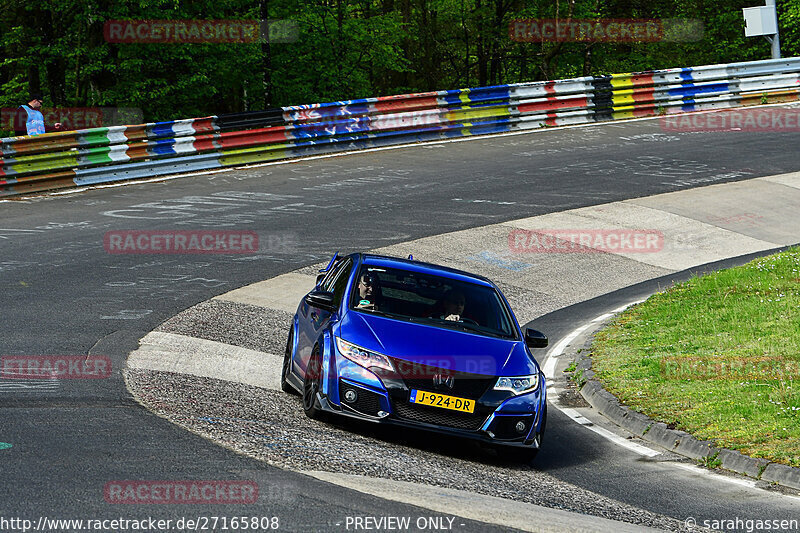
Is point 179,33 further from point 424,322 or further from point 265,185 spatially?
point 424,322

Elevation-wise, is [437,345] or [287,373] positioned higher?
[437,345]

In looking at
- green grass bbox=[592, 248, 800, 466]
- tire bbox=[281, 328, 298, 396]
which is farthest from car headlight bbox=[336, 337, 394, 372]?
green grass bbox=[592, 248, 800, 466]

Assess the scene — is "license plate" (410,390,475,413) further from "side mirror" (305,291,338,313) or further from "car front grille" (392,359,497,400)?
"side mirror" (305,291,338,313)

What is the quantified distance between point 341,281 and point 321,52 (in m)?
24.5

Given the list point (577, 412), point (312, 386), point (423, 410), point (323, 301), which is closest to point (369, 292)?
point (323, 301)

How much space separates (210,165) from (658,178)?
10643 millimetres

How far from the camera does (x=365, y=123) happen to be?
26.3 m

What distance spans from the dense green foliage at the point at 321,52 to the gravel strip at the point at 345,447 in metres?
20.5

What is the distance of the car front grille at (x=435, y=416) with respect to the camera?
326 inches

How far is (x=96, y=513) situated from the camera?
5805mm

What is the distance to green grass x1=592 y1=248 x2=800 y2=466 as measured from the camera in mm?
9516

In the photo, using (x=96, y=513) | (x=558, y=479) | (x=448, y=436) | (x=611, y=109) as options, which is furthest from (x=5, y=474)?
(x=611, y=109)

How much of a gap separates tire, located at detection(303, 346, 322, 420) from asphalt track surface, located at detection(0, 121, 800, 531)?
1.41 m

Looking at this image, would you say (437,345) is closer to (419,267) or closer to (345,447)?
(345,447)
